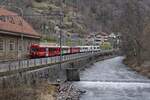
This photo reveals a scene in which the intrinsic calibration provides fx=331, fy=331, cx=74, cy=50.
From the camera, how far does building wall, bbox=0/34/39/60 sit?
139 feet

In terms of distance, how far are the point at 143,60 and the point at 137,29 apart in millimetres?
14513

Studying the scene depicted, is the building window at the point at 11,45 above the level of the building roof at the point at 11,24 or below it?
below

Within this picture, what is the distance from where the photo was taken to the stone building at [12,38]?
4204 cm

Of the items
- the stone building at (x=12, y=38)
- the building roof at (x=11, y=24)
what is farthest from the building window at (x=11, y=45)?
the building roof at (x=11, y=24)

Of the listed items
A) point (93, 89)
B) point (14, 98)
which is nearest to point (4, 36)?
point (93, 89)

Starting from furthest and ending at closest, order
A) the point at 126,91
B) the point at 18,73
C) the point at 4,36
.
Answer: the point at 4,36 → the point at 126,91 → the point at 18,73

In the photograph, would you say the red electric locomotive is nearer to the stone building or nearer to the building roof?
the stone building

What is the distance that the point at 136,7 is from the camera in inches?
3602

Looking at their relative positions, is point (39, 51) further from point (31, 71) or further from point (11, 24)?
point (31, 71)

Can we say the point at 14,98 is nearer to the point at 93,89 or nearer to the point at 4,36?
the point at 93,89

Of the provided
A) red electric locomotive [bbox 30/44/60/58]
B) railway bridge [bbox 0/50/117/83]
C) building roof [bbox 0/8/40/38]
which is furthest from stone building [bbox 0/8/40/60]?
railway bridge [bbox 0/50/117/83]

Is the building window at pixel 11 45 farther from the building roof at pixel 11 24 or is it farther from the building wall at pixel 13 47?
the building roof at pixel 11 24

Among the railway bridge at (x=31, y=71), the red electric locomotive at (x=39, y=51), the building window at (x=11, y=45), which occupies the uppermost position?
the building window at (x=11, y=45)

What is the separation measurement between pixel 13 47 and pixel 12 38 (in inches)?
54.5
